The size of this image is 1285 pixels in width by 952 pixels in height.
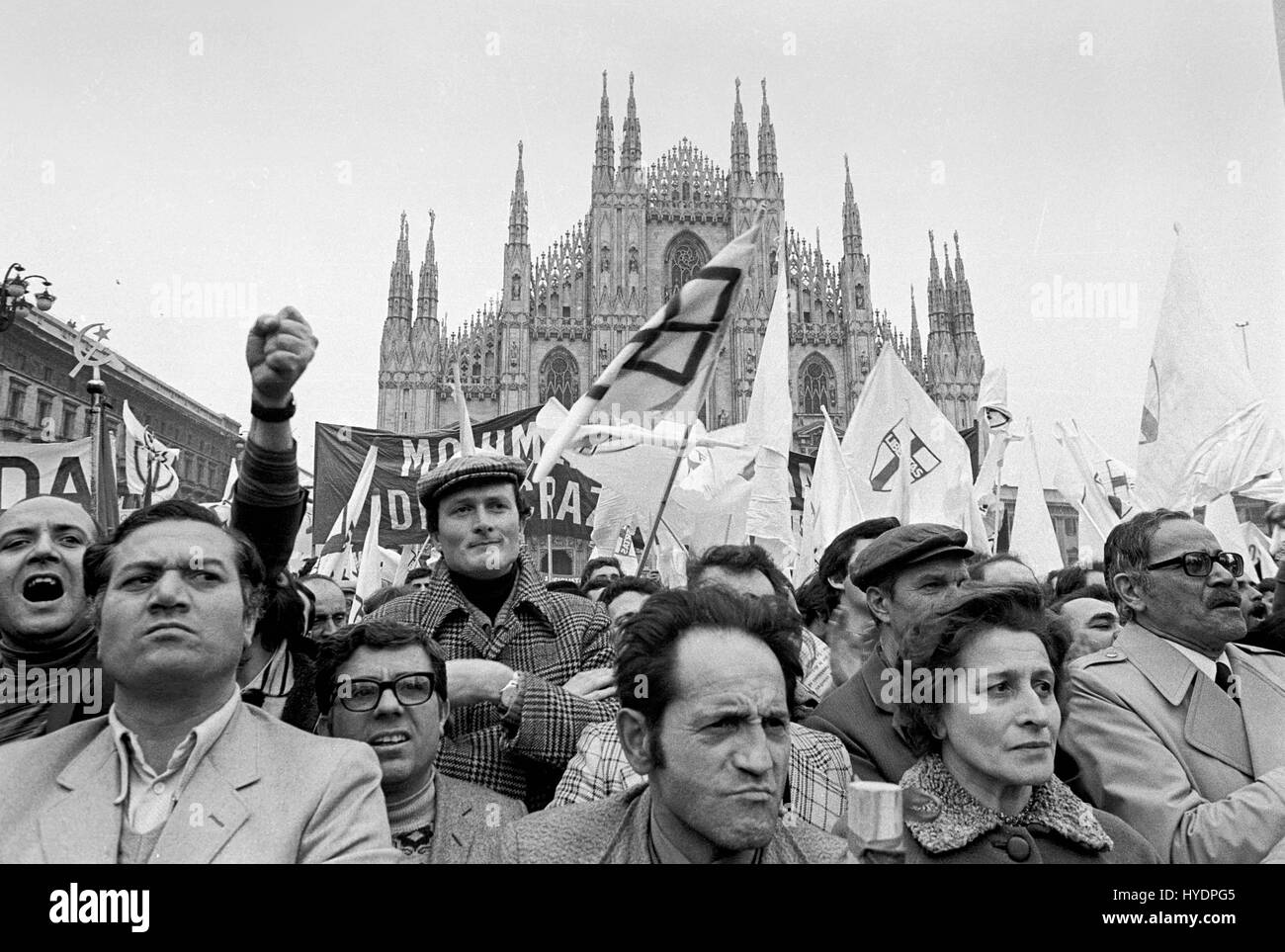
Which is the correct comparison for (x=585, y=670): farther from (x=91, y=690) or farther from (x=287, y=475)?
(x=91, y=690)

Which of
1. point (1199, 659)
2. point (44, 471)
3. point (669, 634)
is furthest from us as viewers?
point (44, 471)

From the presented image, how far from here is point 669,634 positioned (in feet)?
6.21

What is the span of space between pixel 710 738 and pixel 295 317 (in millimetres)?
1408

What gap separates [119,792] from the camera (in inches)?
69.6

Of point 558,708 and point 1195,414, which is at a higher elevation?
point 1195,414

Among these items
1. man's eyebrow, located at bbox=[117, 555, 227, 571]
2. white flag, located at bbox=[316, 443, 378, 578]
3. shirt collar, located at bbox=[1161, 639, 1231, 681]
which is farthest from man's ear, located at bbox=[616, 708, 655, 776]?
white flag, located at bbox=[316, 443, 378, 578]

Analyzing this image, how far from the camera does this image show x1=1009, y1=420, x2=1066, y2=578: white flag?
7883 mm

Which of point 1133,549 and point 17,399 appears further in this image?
point 17,399

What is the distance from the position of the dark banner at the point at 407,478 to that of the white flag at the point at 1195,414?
618cm

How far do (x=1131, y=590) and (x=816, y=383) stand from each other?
114ft

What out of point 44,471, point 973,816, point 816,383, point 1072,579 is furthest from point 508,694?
point 816,383

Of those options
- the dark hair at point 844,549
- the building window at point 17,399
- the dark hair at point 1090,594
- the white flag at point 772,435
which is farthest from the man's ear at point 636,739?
the building window at point 17,399

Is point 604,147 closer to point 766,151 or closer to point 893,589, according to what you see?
point 766,151

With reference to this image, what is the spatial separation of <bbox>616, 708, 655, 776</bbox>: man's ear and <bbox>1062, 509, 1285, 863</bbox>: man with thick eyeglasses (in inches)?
50.3
